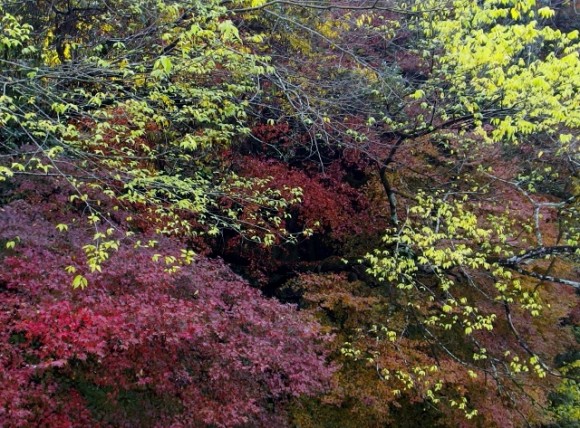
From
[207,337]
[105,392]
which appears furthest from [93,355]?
[207,337]

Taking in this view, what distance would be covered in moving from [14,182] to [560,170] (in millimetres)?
8909

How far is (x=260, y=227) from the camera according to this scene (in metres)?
5.22

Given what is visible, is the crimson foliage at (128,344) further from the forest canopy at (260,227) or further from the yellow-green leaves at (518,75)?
the yellow-green leaves at (518,75)

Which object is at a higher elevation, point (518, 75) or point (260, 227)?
point (518, 75)

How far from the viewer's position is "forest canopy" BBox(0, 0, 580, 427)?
3.76 m

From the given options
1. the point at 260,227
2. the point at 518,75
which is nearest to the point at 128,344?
the point at 260,227

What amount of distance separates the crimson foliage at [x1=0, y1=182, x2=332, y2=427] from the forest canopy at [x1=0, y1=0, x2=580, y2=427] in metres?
0.02

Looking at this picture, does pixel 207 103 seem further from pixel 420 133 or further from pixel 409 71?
pixel 409 71

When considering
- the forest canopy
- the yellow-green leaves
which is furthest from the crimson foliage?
the yellow-green leaves

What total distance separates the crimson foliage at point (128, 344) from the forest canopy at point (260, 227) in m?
0.02

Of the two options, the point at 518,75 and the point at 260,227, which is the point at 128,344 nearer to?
the point at 260,227

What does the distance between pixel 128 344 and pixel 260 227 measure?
207cm

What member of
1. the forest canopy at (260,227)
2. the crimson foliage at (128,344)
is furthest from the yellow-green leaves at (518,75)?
the crimson foliage at (128,344)

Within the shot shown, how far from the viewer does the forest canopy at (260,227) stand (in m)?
3.76
